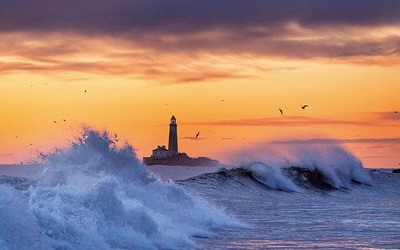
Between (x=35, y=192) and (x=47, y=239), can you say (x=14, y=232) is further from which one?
(x=35, y=192)

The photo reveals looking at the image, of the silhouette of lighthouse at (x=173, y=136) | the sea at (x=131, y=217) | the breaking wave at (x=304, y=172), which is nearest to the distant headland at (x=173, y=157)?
the silhouette of lighthouse at (x=173, y=136)

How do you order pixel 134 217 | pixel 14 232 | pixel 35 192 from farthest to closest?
1. pixel 134 217
2. pixel 35 192
3. pixel 14 232

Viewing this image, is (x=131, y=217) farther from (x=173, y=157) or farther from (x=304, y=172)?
(x=173, y=157)

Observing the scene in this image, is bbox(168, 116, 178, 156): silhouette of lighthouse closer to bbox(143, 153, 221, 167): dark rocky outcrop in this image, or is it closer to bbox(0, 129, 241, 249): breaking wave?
bbox(143, 153, 221, 167): dark rocky outcrop

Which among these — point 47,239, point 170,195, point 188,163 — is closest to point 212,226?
point 170,195

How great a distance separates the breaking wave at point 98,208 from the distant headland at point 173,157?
6781 centimetres

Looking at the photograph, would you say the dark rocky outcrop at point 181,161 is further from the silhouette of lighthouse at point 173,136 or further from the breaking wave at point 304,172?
the breaking wave at point 304,172

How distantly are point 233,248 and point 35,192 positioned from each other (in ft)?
13.0

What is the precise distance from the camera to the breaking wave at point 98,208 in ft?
33.2

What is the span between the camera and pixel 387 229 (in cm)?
1664

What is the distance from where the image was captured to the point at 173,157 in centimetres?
9425

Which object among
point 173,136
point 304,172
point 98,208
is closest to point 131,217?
point 98,208

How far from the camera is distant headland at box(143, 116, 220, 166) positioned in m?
88.8

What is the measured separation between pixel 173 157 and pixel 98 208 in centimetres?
8177
